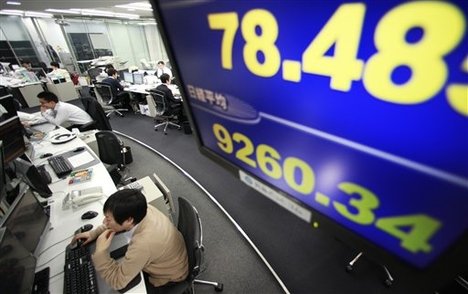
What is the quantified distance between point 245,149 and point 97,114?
11.6 ft

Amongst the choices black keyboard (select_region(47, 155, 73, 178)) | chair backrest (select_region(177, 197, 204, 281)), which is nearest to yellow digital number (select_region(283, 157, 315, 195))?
chair backrest (select_region(177, 197, 204, 281))

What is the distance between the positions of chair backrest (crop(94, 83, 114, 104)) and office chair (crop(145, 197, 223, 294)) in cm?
469

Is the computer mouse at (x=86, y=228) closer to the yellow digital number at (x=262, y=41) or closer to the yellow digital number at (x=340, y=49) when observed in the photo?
the yellow digital number at (x=262, y=41)

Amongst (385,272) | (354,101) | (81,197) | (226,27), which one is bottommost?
(385,272)

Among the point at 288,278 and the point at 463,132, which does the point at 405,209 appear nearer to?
the point at 463,132

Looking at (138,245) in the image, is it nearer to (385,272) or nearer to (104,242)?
(104,242)

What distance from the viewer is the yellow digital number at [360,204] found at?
0.42m

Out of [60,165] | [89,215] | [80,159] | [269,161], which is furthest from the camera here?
[80,159]

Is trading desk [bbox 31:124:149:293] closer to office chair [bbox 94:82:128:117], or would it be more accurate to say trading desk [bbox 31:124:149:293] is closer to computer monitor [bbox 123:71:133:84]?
office chair [bbox 94:82:128:117]

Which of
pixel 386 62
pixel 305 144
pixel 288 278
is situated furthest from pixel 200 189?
pixel 386 62

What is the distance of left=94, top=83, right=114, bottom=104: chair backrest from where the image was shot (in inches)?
203

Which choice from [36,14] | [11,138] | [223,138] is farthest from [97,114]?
[36,14]

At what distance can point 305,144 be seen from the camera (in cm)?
47

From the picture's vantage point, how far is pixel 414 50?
0.28 metres
